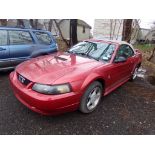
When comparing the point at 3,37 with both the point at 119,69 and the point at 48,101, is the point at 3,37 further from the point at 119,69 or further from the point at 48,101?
the point at 119,69

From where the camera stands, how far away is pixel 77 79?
10.1ft

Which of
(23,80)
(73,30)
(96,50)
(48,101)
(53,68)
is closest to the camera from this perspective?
(48,101)

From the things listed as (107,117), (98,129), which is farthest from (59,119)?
(107,117)

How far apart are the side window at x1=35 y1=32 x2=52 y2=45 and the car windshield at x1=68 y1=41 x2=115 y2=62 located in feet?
6.80

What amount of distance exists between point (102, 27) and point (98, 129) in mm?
33668

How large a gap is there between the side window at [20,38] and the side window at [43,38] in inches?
15.0

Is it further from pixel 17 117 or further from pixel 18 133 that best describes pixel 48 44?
pixel 18 133

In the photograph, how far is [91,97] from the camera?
11.6 feet

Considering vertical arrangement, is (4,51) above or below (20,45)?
below

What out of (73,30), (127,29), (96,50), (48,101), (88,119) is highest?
(127,29)

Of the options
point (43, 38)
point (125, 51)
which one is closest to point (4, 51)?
point (43, 38)

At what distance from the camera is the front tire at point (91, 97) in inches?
130

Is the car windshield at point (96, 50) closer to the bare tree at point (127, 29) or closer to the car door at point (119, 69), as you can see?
the car door at point (119, 69)

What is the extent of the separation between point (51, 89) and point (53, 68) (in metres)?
0.65
